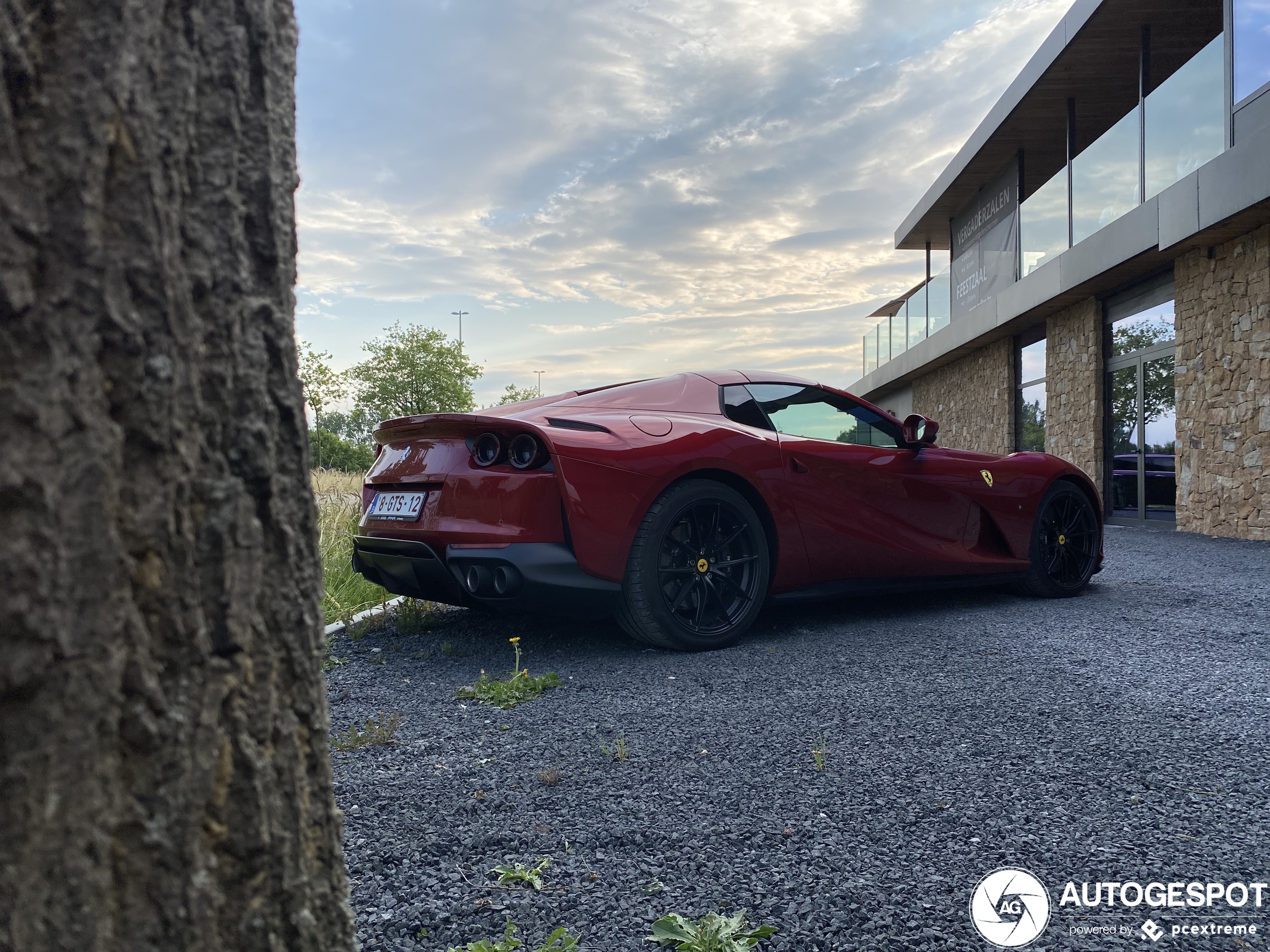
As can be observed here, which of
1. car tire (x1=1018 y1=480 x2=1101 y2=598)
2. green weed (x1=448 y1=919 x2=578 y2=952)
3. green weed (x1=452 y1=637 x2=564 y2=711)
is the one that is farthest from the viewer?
car tire (x1=1018 y1=480 x2=1101 y2=598)

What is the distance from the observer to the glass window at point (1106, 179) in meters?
10.7

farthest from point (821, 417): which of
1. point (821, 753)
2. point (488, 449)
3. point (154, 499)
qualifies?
point (154, 499)

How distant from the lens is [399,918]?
154cm

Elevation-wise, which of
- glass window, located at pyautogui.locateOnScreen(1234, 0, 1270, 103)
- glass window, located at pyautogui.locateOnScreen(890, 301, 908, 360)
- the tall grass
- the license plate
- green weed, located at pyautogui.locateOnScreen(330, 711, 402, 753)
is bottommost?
green weed, located at pyautogui.locateOnScreen(330, 711, 402, 753)

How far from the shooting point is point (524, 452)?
11.3 feet

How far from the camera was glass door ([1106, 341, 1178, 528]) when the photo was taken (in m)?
10.8

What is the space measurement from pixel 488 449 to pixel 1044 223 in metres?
13.0

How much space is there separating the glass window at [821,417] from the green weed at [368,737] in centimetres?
235

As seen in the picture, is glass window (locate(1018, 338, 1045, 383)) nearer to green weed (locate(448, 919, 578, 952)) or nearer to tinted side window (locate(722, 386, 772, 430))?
tinted side window (locate(722, 386, 772, 430))

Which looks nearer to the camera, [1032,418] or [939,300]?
[1032,418]

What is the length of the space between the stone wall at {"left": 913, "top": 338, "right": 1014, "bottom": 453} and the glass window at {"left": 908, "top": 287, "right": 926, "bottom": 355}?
3.23 ft

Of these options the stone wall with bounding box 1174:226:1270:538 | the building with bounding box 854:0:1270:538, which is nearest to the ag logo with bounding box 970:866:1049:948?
the building with bounding box 854:0:1270:538

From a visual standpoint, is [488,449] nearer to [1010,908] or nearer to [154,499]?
[1010,908]

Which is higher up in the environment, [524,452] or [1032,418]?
[1032,418]
